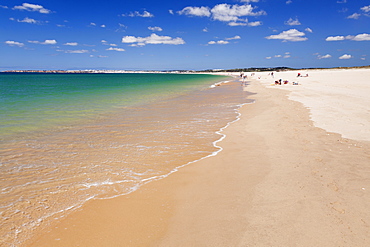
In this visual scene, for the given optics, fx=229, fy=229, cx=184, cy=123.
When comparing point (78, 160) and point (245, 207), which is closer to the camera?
point (245, 207)

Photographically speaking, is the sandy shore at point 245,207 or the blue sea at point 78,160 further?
the blue sea at point 78,160

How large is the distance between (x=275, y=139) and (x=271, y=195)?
152 inches

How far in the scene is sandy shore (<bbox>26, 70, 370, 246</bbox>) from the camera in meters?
3.42

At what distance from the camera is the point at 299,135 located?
27.1 ft

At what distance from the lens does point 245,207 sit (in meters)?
4.19

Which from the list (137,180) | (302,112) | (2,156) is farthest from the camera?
(302,112)

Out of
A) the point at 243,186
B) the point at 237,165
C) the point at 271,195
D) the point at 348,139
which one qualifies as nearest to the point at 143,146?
the point at 237,165

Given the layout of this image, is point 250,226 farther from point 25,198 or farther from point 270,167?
point 25,198

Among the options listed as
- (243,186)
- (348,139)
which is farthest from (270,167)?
(348,139)

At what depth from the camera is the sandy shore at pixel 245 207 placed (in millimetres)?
3416

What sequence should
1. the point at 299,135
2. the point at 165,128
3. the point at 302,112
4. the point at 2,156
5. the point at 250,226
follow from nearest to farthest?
1. the point at 250,226
2. the point at 2,156
3. the point at 299,135
4. the point at 165,128
5. the point at 302,112

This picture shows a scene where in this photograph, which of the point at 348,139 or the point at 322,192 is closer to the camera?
the point at 322,192

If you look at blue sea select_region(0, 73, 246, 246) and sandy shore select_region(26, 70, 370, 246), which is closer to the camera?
sandy shore select_region(26, 70, 370, 246)

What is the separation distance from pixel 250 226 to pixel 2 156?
24.4ft
